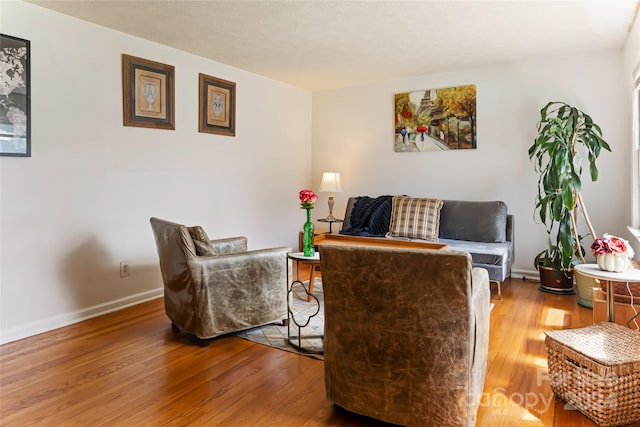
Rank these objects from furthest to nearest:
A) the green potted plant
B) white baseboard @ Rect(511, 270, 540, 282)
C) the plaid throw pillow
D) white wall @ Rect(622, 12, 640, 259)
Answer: white baseboard @ Rect(511, 270, 540, 282), the plaid throw pillow, the green potted plant, white wall @ Rect(622, 12, 640, 259)

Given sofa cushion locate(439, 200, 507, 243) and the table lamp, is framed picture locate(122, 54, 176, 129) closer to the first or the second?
the table lamp

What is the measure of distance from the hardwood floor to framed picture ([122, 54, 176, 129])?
183 centimetres

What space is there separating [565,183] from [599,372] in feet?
7.78

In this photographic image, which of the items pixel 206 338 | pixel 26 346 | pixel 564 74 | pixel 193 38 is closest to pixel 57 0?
pixel 193 38

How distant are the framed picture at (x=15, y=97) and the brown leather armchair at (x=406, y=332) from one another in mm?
2541

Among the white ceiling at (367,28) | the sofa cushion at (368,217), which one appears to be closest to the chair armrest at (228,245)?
the sofa cushion at (368,217)

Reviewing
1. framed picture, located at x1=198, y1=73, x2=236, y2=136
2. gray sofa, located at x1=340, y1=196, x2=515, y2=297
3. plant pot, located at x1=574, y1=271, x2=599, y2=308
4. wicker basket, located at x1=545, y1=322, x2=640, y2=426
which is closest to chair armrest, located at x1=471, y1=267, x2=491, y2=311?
wicker basket, located at x1=545, y1=322, x2=640, y2=426

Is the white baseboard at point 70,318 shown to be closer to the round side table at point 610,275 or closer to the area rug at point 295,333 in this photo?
the area rug at point 295,333

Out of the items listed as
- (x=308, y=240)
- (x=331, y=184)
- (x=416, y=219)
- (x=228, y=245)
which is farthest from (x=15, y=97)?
(x=416, y=219)

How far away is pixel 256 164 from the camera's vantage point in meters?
5.03

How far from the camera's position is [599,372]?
5.89 ft

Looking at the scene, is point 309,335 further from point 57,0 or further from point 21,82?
point 57,0

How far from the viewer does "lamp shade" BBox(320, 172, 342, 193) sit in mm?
5340

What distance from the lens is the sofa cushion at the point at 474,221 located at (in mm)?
4246
